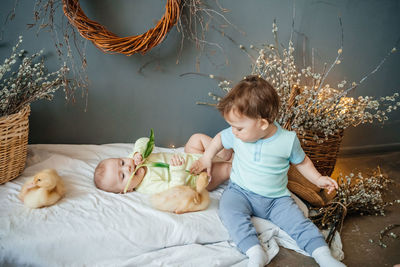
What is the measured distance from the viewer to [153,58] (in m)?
1.91

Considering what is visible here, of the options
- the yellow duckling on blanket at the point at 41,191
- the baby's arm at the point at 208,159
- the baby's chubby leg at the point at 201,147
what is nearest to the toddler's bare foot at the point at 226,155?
the baby's chubby leg at the point at 201,147

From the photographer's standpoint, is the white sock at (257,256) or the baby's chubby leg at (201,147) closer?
the white sock at (257,256)

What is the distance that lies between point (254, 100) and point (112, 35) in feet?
2.76

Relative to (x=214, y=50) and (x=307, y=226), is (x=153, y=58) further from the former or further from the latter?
(x=307, y=226)

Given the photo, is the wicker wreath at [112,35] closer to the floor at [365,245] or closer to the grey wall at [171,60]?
the grey wall at [171,60]

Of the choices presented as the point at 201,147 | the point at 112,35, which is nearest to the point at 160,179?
the point at 201,147

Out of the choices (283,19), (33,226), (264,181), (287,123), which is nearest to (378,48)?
(283,19)

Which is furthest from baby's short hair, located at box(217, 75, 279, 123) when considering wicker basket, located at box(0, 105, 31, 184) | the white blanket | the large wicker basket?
wicker basket, located at box(0, 105, 31, 184)

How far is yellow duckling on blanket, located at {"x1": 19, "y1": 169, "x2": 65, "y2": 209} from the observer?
129 centimetres

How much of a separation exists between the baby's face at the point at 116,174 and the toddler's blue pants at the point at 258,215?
0.47m

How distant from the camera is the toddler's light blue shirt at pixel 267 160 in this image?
139 centimetres

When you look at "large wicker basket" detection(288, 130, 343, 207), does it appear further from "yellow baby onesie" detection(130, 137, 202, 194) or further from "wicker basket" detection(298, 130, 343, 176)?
"yellow baby onesie" detection(130, 137, 202, 194)

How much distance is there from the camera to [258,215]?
1.47 metres

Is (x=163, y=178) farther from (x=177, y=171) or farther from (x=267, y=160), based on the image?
(x=267, y=160)
